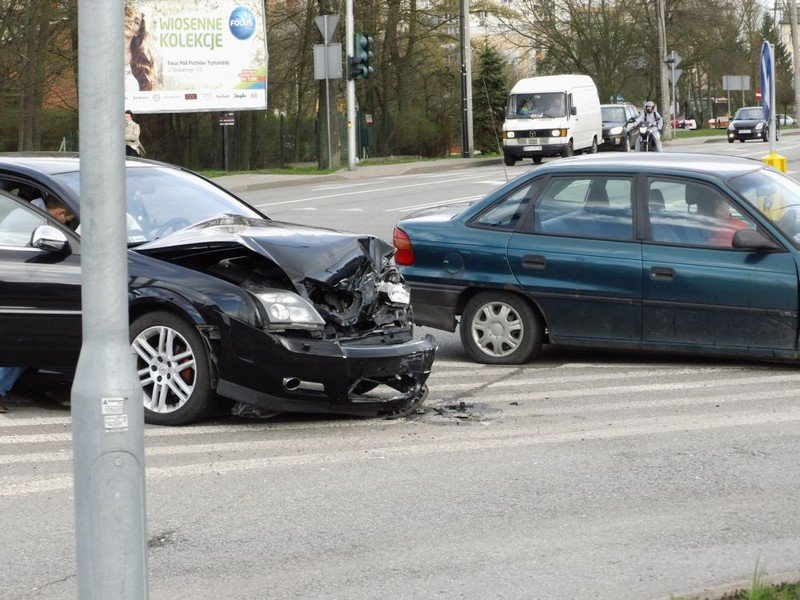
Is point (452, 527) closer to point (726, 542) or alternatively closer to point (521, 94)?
point (726, 542)

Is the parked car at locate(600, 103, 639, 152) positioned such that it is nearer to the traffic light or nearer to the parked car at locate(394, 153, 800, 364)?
the traffic light

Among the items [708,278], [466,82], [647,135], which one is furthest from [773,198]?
[466,82]

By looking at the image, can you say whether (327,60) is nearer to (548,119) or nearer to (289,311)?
(548,119)

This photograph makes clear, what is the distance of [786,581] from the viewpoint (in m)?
4.41

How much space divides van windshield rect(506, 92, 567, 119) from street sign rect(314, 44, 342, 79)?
317 inches

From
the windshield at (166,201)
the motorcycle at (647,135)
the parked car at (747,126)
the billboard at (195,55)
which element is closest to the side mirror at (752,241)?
the windshield at (166,201)

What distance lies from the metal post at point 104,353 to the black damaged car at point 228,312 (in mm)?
3427

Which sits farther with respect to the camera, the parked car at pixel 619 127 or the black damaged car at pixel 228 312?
the parked car at pixel 619 127

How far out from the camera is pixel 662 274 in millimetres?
8875

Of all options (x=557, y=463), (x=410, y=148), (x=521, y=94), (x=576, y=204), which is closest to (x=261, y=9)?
(x=521, y=94)

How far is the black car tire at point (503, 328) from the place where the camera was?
30.6 feet

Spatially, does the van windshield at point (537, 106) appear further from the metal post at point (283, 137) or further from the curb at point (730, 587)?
the curb at point (730, 587)

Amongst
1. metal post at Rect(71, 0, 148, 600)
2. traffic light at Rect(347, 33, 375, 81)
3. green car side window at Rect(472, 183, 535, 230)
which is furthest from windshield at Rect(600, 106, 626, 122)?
metal post at Rect(71, 0, 148, 600)

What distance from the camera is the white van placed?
39.8 metres
